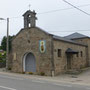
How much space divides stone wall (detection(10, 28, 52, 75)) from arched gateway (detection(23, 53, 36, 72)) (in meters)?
0.55

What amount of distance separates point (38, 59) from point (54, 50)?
2.47m

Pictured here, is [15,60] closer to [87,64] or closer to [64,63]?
[64,63]

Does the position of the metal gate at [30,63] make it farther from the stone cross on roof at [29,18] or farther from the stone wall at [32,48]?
the stone cross on roof at [29,18]

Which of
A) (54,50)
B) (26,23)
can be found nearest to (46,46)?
(54,50)

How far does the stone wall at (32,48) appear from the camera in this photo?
20492 millimetres

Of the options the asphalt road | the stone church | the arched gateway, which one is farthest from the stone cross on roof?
the asphalt road

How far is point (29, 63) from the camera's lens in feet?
74.9

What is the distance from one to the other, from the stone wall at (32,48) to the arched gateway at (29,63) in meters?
0.55

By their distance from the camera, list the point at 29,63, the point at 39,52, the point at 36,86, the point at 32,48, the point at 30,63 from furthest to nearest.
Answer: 1. the point at 29,63
2. the point at 30,63
3. the point at 32,48
4. the point at 39,52
5. the point at 36,86

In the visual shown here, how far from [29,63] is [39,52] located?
2640 millimetres

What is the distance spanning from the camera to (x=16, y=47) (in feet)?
79.4

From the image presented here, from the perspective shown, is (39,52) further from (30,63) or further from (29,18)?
(29,18)

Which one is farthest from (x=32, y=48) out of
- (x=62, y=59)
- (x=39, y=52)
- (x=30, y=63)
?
(x=62, y=59)

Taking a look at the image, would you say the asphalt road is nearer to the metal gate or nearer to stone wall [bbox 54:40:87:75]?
stone wall [bbox 54:40:87:75]
